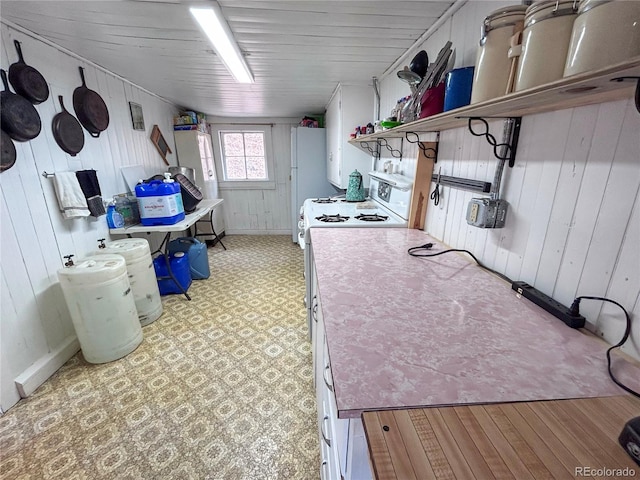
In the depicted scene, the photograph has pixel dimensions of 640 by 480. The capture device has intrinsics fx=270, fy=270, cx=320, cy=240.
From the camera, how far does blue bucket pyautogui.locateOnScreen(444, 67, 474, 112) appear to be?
3.34 feet

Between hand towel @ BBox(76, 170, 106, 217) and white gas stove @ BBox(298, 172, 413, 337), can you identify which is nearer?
white gas stove @ BBox(298, 172, 413, 337)

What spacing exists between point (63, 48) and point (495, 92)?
276 cm

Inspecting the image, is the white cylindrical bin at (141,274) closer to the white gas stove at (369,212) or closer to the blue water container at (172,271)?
the blue water container at (172,271)

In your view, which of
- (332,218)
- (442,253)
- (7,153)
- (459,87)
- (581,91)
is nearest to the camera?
(581,91)

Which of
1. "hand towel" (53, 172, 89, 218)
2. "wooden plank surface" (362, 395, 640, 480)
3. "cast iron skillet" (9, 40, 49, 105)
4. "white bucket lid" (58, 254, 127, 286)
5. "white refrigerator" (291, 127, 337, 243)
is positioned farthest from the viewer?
"white refrigerator" (291, 127, 337, 243)

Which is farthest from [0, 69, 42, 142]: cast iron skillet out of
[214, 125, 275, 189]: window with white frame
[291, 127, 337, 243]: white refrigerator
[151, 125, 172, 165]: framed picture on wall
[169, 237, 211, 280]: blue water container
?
[214, 125, 275, 189]: window with white frame

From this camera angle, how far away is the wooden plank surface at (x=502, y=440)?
426 millimetres

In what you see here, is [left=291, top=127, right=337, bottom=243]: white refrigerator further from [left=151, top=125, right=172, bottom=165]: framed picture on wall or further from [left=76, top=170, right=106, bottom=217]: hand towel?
[left=76, top=170, right=106, bottom=217]: hand towel

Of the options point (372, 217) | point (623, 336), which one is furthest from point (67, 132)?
point (623, 336)

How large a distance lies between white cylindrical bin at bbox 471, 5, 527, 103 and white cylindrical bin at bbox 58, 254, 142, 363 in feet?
7.33

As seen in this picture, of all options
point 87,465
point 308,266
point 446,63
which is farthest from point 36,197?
point 446,63

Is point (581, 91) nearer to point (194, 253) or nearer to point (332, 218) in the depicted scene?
point (332, 218)

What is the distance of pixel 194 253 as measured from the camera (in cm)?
309

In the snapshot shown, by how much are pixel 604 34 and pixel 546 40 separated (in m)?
0.15
